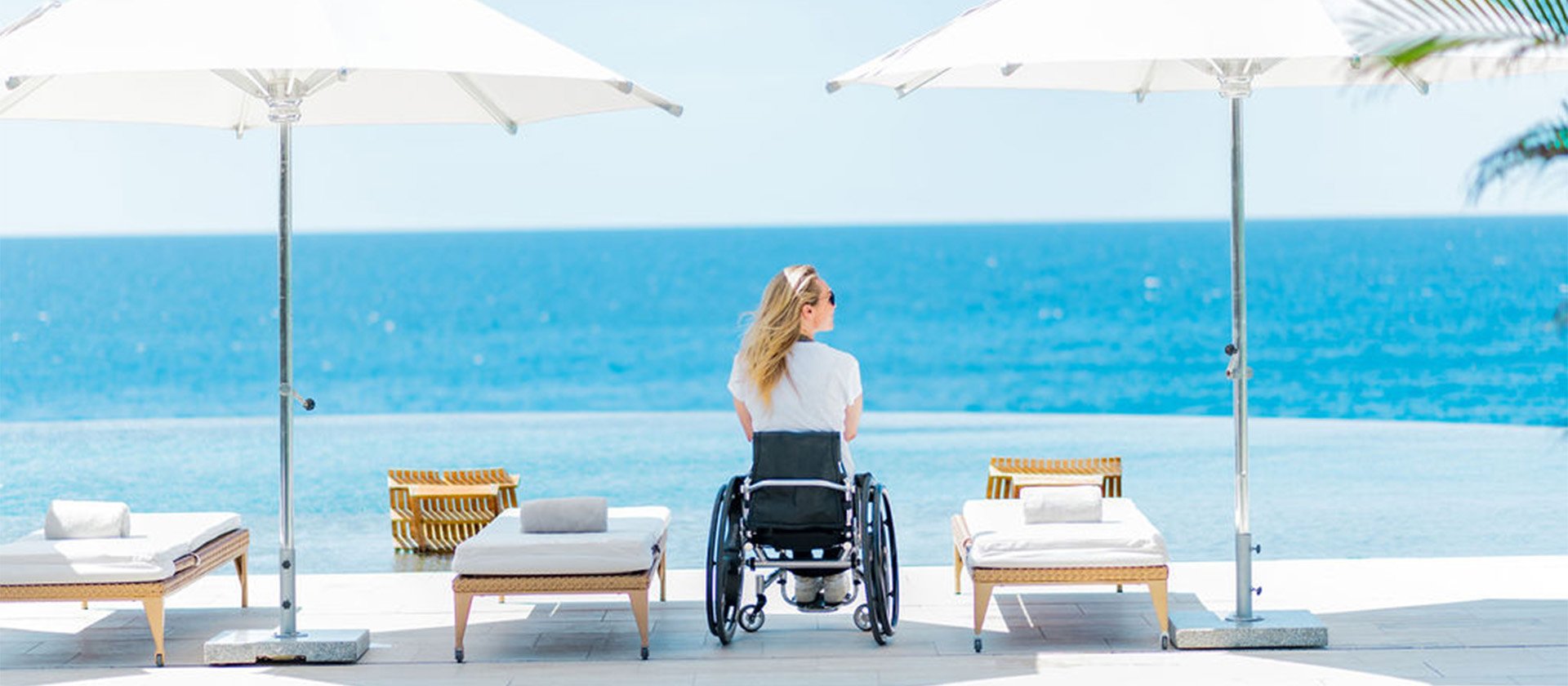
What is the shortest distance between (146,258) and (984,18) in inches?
2858

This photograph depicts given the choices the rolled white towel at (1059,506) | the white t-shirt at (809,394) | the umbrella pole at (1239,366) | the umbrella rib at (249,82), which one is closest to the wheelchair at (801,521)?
the white t-shirt at (809,394)

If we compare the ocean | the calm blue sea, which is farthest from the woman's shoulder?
the calm blue sea

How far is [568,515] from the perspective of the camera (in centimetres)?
575

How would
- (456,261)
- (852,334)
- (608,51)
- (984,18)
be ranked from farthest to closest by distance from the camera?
(456,261) < (608,51) < (852,334) < (984,18)

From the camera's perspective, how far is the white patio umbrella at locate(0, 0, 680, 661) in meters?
4.98

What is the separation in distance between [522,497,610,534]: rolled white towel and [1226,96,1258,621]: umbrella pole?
1.88m

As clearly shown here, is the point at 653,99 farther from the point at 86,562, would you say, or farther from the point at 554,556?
the point at 86,562

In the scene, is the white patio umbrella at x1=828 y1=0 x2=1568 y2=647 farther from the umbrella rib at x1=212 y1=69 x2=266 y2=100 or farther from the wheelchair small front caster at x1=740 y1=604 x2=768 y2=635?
the umbrella rib at x1=212 y1=69 x2=266 y2=100

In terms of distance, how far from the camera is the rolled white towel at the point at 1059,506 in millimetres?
5871

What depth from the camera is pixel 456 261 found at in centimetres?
6506

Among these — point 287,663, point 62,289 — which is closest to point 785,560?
point 287,663

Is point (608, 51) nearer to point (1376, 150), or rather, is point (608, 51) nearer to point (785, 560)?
point (1376, 150)

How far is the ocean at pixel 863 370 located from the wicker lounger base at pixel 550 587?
2.58 metres

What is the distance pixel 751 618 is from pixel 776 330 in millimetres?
898
